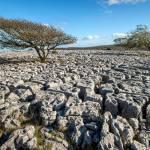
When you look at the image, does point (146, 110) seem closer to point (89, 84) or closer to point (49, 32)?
point (89, 84)

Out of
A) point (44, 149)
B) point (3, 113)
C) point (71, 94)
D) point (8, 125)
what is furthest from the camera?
point (71, 94)

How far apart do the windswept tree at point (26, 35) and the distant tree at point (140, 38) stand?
16481 mm

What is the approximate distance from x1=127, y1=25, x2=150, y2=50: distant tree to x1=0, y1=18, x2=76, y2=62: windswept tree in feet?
54.1

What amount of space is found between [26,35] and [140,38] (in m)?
19.0

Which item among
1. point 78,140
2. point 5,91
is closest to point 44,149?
point 78,140

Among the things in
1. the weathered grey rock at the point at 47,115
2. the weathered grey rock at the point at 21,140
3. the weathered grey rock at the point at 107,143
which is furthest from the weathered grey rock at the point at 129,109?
the weathered grey rock at the point at 21,140

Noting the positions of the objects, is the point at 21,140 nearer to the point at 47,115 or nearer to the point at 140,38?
the point at 47,115

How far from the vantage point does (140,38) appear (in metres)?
35.6

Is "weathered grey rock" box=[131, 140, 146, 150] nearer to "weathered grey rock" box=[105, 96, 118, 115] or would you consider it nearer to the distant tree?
"weathered grey rock" box=[105, 96, 118, 115]

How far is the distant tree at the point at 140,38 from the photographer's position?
3541cm

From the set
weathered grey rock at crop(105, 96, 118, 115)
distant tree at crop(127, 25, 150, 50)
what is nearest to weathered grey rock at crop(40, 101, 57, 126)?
weathered grey rock at crop(105, 96, 118, 115)

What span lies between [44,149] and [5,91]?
159 inches

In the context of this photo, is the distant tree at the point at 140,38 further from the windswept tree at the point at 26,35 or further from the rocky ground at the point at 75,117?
the rocky ground at the point at 75,117

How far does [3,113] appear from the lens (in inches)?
298
